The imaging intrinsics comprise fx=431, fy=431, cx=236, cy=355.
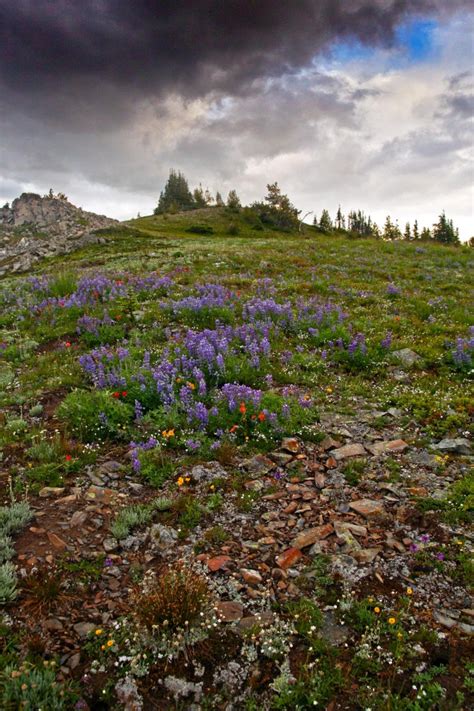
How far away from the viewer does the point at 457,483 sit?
5.62 meters

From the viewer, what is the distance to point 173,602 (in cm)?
390

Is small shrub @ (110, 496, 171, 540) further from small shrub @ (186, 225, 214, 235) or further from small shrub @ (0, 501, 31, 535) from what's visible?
small shrub @ (186, 225, 214, 235)

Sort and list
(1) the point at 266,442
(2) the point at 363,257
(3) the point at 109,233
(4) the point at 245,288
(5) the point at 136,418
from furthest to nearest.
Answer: (3) the point at 109,233 → (2) the point at 363,257 → (4) the point at 245,288 → (5) the point at 136,418 → (1) the point at 266,442

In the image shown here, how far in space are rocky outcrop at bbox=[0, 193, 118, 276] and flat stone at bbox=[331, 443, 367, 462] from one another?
2956 centimetres

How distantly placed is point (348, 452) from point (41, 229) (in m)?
59.9

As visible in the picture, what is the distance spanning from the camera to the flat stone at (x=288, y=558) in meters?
4.63

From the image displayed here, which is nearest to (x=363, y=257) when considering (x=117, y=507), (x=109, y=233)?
(x=117, y=507)

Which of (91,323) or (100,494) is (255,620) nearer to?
(100,494)

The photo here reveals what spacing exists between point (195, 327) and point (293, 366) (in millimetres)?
3317

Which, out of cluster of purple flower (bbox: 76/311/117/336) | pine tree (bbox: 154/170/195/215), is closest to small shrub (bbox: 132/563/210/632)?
cluster of purple flower (bbox: 76/311/117/336)

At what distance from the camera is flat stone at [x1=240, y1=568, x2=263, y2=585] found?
14.5 ft

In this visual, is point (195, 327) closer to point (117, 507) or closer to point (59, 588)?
point (117, 507)

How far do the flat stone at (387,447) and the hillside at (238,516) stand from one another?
0.04 meters

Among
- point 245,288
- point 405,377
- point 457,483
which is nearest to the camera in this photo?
point 457,483
